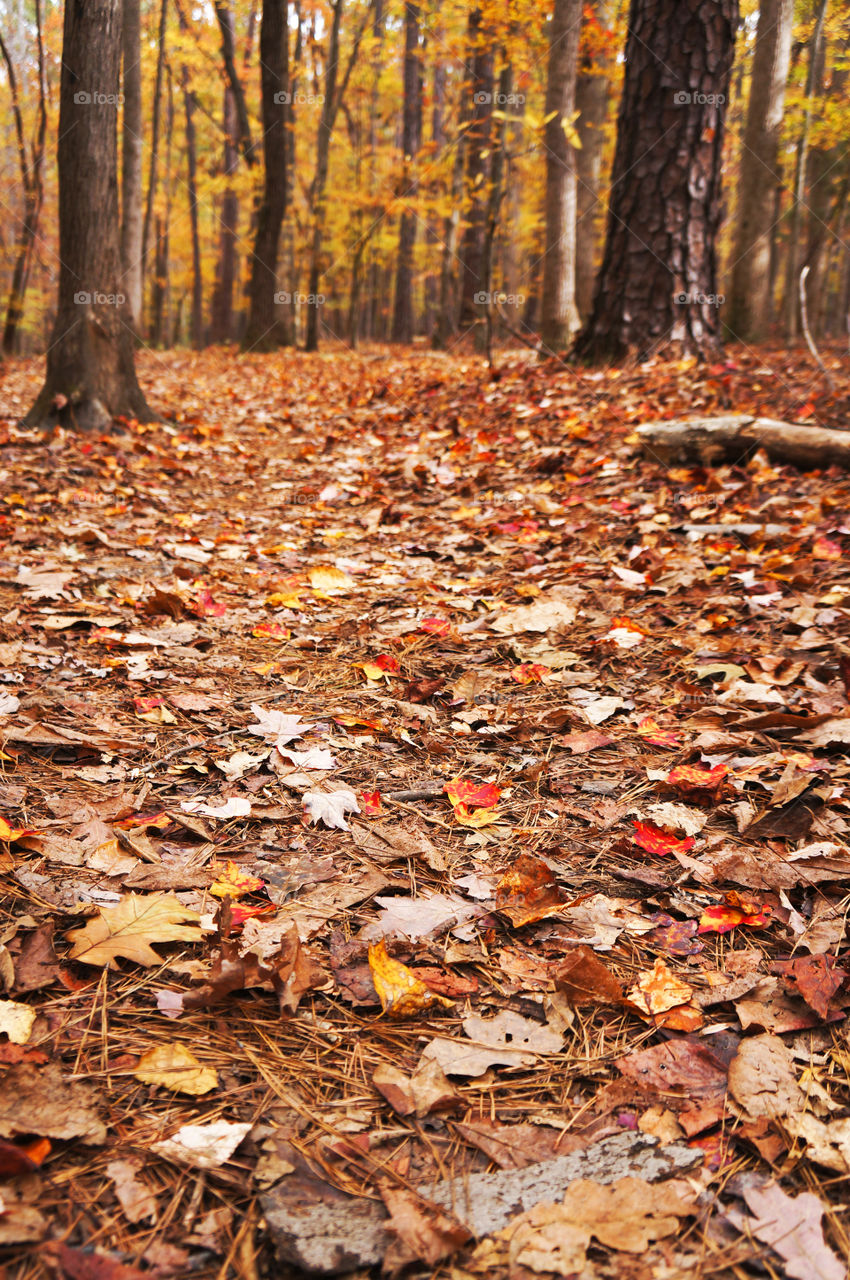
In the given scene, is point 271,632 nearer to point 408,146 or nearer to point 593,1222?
point 593,1222

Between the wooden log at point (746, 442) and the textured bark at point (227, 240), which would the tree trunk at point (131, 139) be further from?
the wooden log at point (746, 442)

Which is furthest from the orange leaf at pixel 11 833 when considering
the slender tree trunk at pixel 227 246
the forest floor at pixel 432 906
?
the slender tree trunk at pixel 227 246

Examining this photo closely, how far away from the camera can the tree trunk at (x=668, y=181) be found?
589cm

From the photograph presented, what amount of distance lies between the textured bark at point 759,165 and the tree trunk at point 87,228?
721cm

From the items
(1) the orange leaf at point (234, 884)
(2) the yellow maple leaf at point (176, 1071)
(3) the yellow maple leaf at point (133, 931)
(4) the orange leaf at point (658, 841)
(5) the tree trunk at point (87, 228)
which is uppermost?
(5) the tree trunk at point (87, 228)

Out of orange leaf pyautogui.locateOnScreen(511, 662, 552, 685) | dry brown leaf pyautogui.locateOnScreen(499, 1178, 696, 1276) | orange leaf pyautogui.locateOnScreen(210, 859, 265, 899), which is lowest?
dry brown leaf pyautogui.locateOnScreen(499, 1178, 696, 1276)

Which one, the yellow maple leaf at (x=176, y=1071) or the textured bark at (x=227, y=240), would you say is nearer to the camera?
the yellow maple leaf at (x=176, y=1071)

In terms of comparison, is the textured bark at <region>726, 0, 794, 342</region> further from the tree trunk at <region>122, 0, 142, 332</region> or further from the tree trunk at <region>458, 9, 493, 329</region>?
the tree trunk at <region>122, 0, 142, 332</region>

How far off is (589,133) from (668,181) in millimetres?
6082

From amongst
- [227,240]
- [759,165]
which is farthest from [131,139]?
[227,240]

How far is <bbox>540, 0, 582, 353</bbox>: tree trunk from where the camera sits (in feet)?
25.2

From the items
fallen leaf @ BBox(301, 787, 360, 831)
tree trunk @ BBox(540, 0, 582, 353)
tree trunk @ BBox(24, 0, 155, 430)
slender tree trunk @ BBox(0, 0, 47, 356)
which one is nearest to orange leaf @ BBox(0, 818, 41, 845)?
fallen leaf @ BBox(301, 787, 360, 831)

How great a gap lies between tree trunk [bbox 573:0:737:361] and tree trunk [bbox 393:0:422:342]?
8412mm

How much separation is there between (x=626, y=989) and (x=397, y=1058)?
42 centimetres
